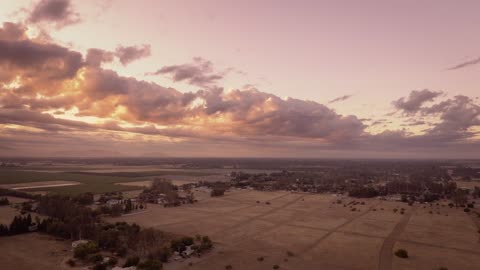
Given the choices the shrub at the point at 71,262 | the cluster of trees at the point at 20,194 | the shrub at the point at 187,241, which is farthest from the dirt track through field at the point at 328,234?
the cluster of trees at the point at 20,194

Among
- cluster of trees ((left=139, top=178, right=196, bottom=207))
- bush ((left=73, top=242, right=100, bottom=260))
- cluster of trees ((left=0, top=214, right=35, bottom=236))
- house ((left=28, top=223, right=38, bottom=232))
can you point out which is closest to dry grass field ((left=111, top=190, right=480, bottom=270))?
cluster of trees ((left=139, top=178, right=196, bottom=207))

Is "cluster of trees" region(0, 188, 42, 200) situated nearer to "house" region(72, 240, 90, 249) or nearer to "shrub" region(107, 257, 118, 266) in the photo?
"house" region(72, 240, 90, 249)

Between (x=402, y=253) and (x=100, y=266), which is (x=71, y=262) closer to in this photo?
(x=100, y=266)

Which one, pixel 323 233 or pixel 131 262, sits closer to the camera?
pixel 131 262

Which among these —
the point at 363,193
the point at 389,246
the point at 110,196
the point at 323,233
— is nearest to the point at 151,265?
the point at 323,233

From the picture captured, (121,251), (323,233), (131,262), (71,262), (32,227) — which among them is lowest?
(323,233)

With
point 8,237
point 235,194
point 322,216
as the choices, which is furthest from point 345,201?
point 8,237

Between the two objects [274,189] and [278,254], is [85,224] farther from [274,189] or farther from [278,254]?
[274,189]

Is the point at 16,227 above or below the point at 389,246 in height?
above
